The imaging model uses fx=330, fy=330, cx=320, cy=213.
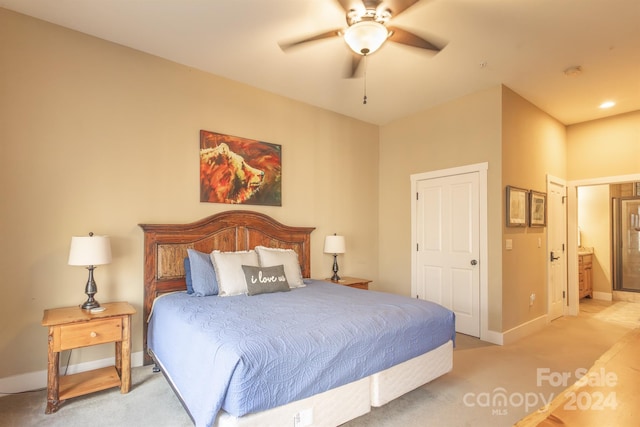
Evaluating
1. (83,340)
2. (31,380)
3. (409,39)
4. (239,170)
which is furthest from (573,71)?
(31,380)

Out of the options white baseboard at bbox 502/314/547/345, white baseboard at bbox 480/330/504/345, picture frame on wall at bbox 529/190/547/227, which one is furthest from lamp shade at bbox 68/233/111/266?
picture frame on wall at bbox 529/190/547/227

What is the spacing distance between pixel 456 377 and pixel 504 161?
2.49 meters

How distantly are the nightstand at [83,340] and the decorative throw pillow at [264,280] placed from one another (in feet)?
3.21

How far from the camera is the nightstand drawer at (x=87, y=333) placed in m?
2.35

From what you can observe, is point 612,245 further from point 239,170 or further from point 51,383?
point 51,383

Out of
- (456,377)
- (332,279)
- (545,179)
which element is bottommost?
(456,377)

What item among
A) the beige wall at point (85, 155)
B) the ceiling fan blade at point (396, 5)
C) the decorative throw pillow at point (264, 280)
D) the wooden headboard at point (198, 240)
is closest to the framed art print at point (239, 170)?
the beige wall at point (85, 155)

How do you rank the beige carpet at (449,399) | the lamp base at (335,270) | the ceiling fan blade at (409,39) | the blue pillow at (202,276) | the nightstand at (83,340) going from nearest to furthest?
the beige carpet at (449,399) → the nightstand at (83,340) → the ceiling fan blade at (409,39) → the blue pillow at (202,276) → the lamp base at (335,270)

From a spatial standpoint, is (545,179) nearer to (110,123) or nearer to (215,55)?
(215,55)

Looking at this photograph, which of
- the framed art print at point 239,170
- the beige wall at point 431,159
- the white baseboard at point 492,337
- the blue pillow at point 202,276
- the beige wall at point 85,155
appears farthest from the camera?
the beige wall at point 431,159

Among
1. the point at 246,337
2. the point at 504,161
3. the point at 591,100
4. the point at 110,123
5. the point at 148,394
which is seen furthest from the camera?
the point at 591,100

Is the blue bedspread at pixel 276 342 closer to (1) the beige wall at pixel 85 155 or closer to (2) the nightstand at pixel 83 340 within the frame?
(2) the nightstand at pixel 83 340

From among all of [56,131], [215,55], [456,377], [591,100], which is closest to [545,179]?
[591,100]

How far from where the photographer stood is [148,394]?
2562 mm
